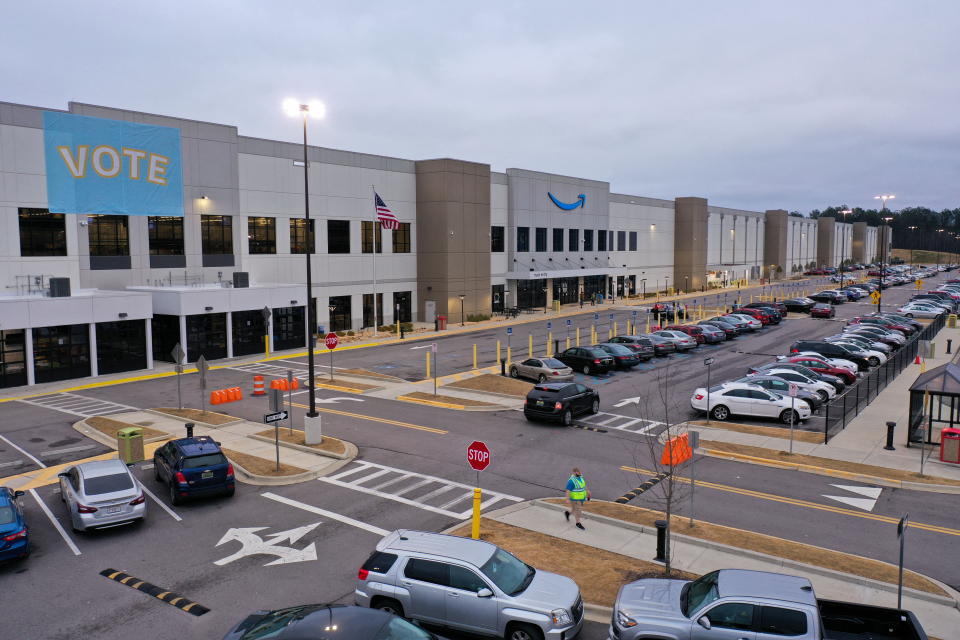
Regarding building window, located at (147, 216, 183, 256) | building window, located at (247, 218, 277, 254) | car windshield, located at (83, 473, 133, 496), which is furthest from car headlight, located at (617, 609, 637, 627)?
building window, located at (247, 218, 277, 254)

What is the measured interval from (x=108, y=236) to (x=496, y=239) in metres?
36.3

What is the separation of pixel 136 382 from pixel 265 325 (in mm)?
9944

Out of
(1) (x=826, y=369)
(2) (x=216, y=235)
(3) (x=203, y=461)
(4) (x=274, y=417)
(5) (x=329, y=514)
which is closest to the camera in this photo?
(5) (x=329, y=514)

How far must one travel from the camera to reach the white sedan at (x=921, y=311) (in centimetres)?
6191

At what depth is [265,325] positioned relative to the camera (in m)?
42.9

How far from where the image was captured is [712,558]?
44.7 feet

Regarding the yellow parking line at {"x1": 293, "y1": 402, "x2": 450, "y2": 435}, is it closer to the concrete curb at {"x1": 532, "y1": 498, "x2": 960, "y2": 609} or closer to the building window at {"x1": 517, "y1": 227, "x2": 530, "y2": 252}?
the concrete curb at {"x1": 532, "y1": 498, "x2": 960, "y2": 609}

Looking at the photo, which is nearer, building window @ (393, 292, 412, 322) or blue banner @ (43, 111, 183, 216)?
blue banner @ (43, 111, 183, 216)

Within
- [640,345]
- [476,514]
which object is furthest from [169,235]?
[476,514]

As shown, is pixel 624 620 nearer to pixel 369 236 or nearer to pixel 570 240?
pixel 369 236

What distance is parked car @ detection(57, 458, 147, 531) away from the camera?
1502 cm

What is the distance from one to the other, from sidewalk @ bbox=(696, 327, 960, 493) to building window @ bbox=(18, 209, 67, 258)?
3386cm

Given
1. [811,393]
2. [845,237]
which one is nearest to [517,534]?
[811,393]

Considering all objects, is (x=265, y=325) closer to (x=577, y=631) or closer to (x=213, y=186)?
(x=213, y=186)
